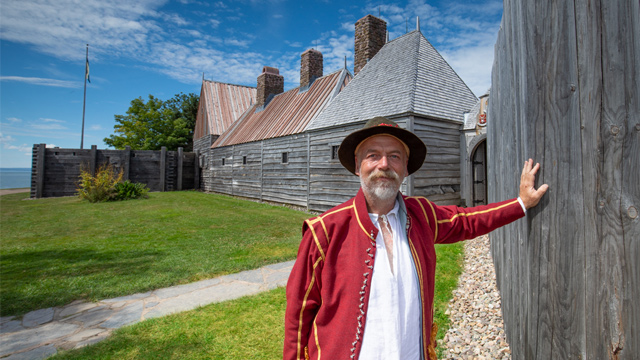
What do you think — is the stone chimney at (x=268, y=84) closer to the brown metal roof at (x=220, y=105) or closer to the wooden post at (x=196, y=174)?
the brown metal roof at (x=220, y=105)

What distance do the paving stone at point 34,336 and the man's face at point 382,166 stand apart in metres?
3.82

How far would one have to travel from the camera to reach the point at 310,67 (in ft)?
59.6

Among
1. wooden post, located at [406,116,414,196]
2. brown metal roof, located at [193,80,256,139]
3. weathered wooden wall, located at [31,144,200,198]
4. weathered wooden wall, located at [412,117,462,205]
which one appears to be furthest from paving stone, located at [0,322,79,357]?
brown metal roof, located at [193,80,256,139]

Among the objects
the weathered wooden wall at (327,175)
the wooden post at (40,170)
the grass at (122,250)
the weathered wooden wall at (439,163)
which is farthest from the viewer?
the wooden post at (40,170)

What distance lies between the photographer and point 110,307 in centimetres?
419

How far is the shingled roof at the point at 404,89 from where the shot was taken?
10.1 m

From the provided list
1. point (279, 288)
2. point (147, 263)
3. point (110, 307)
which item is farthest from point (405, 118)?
point (110, 307)

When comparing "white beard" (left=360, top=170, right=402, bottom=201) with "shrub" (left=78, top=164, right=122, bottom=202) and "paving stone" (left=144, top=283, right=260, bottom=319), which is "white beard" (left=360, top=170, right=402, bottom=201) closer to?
"paving stone" (left=144, top=283, right=260, bottom=319)

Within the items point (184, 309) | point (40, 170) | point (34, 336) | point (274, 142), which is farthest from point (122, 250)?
point (40, 170)

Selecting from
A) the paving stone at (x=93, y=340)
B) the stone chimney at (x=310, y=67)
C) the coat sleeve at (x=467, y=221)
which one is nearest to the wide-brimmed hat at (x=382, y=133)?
the coat sleeve at (x=467, y=221)

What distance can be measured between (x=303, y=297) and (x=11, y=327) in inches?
162

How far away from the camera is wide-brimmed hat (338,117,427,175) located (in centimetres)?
188

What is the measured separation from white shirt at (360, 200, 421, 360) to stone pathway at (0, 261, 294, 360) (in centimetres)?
326

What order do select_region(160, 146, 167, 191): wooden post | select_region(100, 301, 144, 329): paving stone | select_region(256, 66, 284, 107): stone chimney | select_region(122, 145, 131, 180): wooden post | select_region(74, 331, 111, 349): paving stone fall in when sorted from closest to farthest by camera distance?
select_region(74, 331, 111, 349): paving stone < select_region(100, 301, 144, 329): paving stone < select_region(122, 145, 131, 180): wooden post < select_region(256, 66, 284, 107): stone chimney < select_region(160, 146, 167, 191): wooden post
